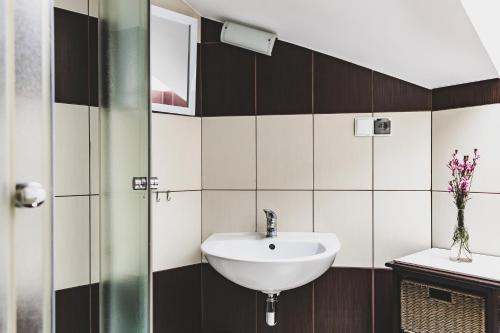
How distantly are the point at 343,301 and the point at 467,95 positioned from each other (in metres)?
1.20

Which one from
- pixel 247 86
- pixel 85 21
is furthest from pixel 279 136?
pixel 85 21

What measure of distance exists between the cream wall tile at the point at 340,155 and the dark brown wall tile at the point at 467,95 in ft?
1.29

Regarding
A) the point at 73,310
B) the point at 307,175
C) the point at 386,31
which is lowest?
the point at 73,310

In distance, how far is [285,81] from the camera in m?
2.17

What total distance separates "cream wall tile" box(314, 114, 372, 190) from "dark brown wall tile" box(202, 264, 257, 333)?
730 millimetres

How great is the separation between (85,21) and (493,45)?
1695 millimetres

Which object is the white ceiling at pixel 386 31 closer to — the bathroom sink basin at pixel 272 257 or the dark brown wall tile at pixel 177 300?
the bathroom sink basin at pixel 272 257

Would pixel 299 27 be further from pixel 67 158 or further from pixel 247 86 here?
pixel 67 158

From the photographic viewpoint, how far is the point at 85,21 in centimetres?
168


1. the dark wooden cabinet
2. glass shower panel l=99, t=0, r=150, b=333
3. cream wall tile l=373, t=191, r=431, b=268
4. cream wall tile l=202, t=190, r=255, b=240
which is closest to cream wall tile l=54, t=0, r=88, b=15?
glass shower panel l=99, t=0, r=150, b=333

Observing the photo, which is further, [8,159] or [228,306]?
[228,306]

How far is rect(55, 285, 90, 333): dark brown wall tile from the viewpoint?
62.9 inches

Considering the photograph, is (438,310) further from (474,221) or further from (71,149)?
(71,149)

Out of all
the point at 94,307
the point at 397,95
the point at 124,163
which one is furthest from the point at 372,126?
the point at 94,307
